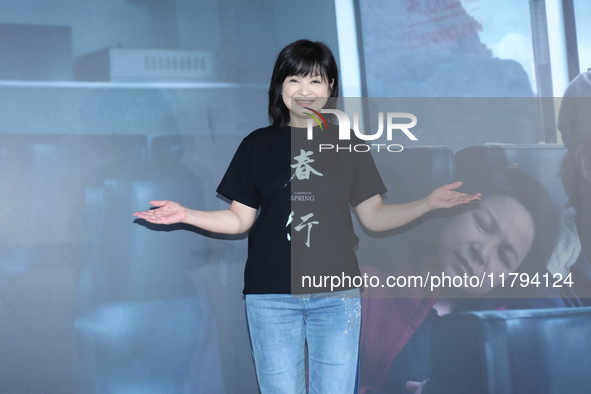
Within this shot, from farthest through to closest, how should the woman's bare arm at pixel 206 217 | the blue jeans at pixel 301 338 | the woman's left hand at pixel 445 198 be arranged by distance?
1. the woman's left hand at pixel 445 198
2. the woman's bare arm at pixel 206 217
3. the blue jeans at pixel 301 338

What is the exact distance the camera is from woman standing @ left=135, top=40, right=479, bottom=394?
1.64m

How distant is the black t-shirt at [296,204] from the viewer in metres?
1.67

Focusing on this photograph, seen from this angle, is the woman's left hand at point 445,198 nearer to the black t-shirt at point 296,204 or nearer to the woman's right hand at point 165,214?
the black t-shirt at point 296,204

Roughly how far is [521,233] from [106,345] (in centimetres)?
147

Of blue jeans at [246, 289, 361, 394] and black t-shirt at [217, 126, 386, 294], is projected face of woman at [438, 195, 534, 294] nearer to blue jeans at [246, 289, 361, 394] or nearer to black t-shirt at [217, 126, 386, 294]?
black t-shirt at [217, 126, 386, 294]

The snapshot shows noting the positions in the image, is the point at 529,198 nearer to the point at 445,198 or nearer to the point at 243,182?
the point at 445,198

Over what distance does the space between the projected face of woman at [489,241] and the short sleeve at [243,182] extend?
740mm

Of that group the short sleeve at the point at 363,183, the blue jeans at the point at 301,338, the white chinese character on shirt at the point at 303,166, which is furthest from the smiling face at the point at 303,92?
the blue jeans at the point at 301,338

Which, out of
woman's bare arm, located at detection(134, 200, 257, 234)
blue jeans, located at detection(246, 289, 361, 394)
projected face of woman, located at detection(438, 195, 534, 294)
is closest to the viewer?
blue jeans, located at detection(246, 289, 361, 394)

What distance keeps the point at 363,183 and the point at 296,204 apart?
24cm

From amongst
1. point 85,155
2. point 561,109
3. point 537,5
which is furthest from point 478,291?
point 85,155

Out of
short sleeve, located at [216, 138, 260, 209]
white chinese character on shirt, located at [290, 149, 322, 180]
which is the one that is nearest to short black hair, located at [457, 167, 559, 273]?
white chinese character on shirt, located at [290, 149, 322, 180]

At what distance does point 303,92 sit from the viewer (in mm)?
1760

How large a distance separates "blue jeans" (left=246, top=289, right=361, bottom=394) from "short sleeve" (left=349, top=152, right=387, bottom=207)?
1.05 feet
